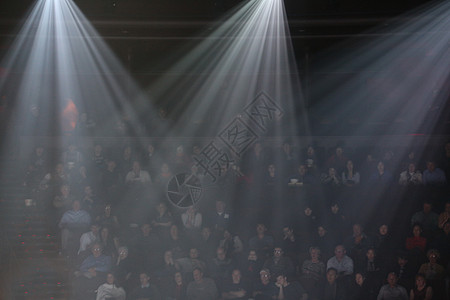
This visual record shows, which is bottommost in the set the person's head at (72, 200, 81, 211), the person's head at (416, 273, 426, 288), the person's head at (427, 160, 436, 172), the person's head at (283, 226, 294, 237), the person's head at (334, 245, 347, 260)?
the person's head at (416, 273, 426, 288)

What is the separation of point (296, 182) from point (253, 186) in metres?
0.85

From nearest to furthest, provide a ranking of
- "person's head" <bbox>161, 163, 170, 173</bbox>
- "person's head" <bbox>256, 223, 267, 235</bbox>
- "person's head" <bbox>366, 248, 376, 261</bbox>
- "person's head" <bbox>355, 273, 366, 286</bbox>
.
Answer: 1. "person's head" <bbox>355, 273, 366, 286</bbox>
2. "person's head" <bbox>366, 248, 376, 261</bbox>
3. "person's head" <bbox>256, 223, 267, 235</bbox>
4. "person's head" <bbox>161, 163, 170, 173</bbox>

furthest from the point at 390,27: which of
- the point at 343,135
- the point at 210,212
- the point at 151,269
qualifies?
the point at 151,269

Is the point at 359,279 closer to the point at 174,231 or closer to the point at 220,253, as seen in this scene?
the point at 220,253

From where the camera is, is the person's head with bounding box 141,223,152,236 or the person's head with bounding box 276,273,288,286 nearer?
the person's head with bounding box 276,273,288,286

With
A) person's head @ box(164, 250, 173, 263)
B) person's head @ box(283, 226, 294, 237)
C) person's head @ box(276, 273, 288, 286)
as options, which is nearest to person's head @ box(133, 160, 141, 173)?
person's head @ box(164, 250, 173, 263)

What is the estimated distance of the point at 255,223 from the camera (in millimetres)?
9609

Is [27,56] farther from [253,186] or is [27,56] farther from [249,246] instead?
[249,246]

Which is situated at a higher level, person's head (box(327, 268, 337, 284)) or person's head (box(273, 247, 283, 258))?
person's head (box(273, 247, 283, 258))

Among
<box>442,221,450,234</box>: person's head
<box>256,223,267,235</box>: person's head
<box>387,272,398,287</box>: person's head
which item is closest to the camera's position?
<box>387,272,398,287</box>: person's head

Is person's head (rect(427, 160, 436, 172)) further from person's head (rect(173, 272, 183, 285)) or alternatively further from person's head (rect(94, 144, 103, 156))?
person's head (rect(94, 144, 103, 156))

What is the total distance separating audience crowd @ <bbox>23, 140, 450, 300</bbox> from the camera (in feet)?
27.6

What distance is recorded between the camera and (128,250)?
352 inches

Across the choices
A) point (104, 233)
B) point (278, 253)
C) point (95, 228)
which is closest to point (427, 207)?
point (278, 253)
